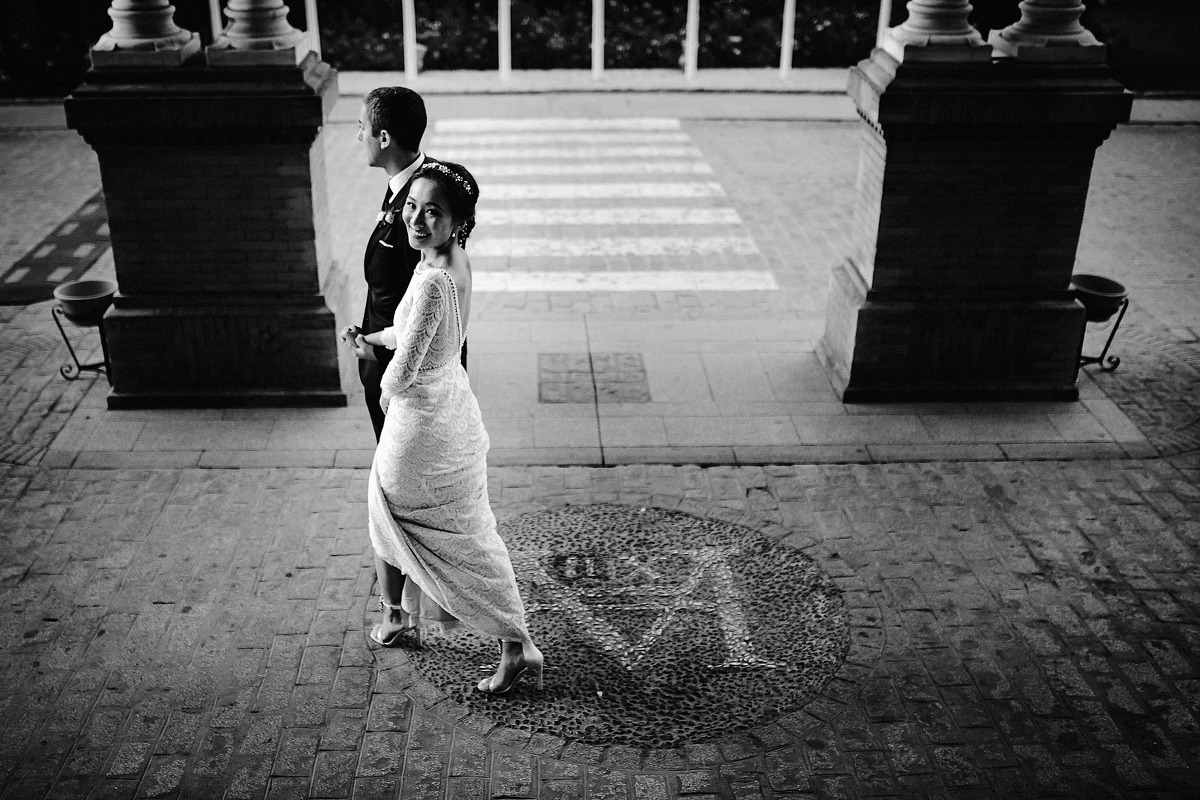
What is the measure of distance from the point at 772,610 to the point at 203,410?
13.1 feet

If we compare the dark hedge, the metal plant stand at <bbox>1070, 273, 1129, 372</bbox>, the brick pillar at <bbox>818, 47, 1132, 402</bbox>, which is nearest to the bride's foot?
the brick pillar at <bbox>818, 47, 1132, 402</bbox>

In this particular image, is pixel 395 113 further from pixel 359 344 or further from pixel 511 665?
pixel 511 665

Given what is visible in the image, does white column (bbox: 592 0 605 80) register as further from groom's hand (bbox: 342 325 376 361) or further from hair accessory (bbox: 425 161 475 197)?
hair accessory (bbox: 425 161 475 197)

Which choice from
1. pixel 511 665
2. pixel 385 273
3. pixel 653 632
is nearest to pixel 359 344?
pixel 385 273

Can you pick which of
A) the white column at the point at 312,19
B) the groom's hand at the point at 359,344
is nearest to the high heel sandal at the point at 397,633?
the groom's hand at the point at 359,344

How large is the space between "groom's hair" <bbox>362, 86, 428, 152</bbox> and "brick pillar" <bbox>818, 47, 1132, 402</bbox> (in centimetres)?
324

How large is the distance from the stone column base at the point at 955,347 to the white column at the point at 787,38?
423 inches

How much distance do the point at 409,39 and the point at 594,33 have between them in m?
2.74

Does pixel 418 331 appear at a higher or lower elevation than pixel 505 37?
higher

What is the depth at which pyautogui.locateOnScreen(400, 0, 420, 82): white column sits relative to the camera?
56.9 ft

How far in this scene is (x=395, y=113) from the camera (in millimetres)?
4957

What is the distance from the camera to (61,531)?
6.22m

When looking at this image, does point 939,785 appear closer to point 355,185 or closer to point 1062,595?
point 1062,595

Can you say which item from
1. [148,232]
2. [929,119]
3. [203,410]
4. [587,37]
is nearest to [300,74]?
[148,232]
